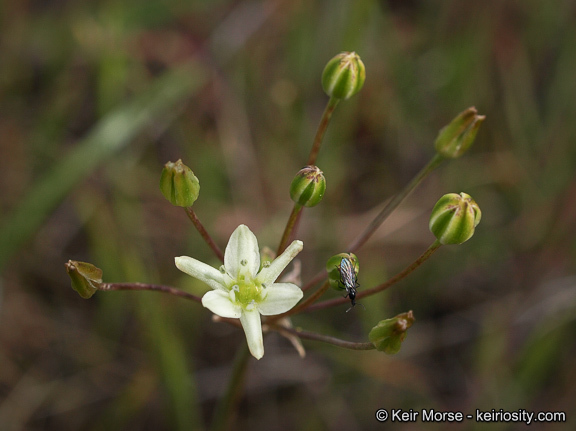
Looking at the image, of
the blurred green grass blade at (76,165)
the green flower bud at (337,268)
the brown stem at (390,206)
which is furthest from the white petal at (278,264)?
the blurred green grass blade at (76,165)

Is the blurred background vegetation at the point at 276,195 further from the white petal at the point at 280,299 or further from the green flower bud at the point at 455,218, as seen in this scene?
the green flower bud at the point at 455,218

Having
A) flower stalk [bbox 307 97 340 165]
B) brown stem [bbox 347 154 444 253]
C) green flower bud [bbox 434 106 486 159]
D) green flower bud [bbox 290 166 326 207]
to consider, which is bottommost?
green flower bud [bbox 290 166 326 207]

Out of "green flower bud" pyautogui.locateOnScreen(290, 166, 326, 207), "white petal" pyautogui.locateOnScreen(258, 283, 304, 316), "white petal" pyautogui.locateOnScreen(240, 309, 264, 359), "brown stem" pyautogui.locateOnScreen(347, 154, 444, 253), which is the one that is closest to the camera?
"white petal" pyautogui.locateOnScreen(240, 309, 264, 359)

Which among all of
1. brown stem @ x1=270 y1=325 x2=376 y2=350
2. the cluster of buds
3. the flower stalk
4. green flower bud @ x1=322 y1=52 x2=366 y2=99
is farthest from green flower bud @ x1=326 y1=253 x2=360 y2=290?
green flower bud @ x1=322 y1=52 x2=366 y2=99

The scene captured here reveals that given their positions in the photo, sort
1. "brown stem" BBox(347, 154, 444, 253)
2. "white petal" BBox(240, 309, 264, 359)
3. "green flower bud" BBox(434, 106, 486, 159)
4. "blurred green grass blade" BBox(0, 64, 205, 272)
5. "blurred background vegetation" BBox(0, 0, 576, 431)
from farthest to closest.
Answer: "blurred background vegetation" BBox(0, 0, 576, 431), "blurred green grass blade" BBox(0, 64, 205, 272), "green flower bud" BBox(434, 106, 486, 159), "brown stem" BBox(347, 154, 444, 253), "white petal" BBox(240, 309, 264, 359)

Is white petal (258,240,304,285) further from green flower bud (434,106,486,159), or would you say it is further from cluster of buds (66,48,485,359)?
green flower bud (434,106,486,159)

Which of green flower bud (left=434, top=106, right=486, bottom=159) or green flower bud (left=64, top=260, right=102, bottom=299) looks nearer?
green flower bud (left=64, top=260, right=102, bottom=299)

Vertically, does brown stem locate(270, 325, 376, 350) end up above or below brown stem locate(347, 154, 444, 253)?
below

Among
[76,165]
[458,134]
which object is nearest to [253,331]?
[458,134]
